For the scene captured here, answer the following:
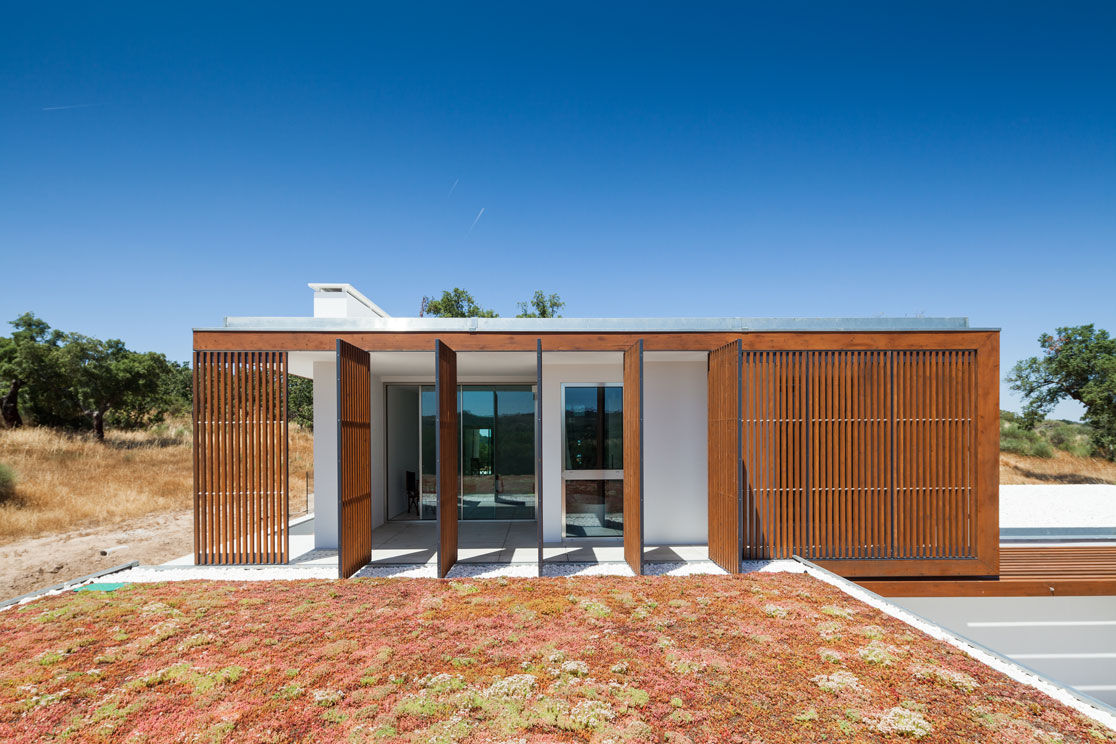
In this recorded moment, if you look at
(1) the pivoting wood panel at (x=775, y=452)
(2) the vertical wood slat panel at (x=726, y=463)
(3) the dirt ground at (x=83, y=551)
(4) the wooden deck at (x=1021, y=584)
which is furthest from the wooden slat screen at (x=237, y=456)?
(4) the wooden deck at (x=1021, y=584)

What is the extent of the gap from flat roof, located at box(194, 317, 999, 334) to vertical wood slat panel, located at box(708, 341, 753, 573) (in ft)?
2.09

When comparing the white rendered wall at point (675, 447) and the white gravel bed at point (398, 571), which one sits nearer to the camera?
the white gravel bed at point (398, 571)

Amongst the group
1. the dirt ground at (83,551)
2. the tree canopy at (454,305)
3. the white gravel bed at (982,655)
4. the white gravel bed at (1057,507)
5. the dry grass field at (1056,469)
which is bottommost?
the dry grass field at (1056,469)

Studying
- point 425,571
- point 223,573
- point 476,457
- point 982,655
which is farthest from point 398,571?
point 982,655

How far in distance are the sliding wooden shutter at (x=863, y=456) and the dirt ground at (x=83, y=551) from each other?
36.4 feet

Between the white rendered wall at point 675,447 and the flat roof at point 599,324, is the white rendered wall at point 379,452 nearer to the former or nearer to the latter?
the flat roof at point 599,324

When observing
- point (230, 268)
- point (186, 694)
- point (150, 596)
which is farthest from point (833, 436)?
point (230, 268)

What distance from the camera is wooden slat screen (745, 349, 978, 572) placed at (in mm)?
7234

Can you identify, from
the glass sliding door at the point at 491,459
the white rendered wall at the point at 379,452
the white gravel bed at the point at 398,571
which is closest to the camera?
the white gravel bed at the point at 398,571

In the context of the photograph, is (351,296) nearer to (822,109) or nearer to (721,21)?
(721,21)

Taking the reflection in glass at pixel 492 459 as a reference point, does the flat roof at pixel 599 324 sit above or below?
above

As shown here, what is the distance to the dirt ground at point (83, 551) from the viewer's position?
361 inches

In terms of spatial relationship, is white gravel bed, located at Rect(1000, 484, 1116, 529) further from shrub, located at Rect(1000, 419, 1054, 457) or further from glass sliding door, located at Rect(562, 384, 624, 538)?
shrub, located at Rect(1000, 419, 1054, 457)

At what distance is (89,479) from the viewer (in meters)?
16.1
